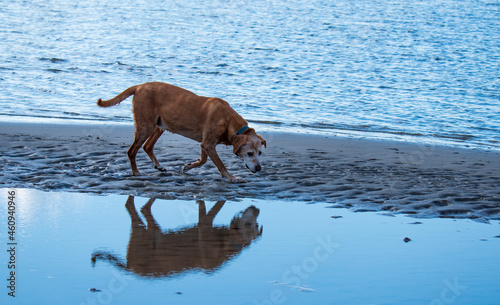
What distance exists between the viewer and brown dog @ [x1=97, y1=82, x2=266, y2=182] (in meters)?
8.76

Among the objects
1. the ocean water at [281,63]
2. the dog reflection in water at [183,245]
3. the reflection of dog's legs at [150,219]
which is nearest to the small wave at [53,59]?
the ocean water at [281,63]

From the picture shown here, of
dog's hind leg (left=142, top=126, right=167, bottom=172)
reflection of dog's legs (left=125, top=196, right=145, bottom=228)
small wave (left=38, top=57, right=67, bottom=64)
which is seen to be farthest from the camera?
small wave (left=38, top=57, right=67, bottom=64)

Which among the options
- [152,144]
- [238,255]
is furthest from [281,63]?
[238,255]

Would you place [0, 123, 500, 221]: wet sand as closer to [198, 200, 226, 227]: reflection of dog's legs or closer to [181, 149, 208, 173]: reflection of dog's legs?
[181, 149, 208, 173]: reflection of dog's legs

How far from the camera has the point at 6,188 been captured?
7.25m

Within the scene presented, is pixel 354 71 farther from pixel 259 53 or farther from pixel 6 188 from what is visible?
pixel 6 188

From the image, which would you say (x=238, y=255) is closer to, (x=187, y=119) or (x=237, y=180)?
(x=237, y=180)

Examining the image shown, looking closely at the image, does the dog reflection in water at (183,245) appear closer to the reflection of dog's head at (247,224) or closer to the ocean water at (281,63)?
the reflection of dog's head at (247,224)

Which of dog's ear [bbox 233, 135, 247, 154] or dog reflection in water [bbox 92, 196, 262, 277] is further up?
dog's ear [bbox 233, 135, 247, 154]

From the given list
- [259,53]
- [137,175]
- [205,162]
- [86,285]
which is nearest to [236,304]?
[86,285]

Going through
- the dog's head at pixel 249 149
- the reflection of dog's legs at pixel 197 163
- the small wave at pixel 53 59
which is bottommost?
the small wave at pixel 53 59

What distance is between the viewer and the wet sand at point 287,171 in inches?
293

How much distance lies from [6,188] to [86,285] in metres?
3.25

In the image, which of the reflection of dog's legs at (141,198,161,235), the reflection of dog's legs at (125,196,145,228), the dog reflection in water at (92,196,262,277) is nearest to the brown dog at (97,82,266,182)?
the reflection of dog's legs at (125,196,145,228)
